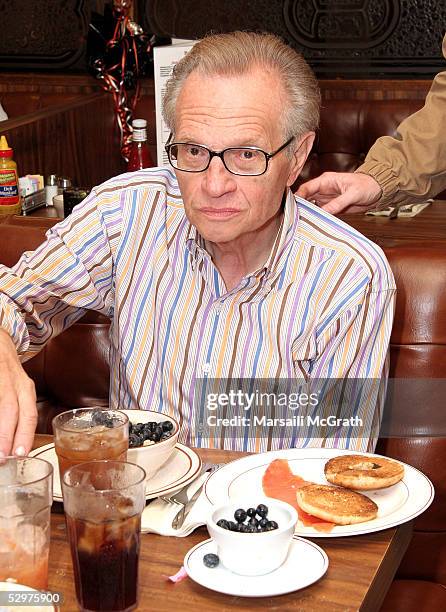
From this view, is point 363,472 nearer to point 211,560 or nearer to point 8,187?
point 211,560

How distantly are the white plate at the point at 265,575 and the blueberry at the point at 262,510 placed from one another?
0.07 metres

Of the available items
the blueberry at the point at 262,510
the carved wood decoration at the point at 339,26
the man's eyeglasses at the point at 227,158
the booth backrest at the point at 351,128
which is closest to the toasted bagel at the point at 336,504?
the blueberry at the point at 262,510

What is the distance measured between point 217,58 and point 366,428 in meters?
0.75

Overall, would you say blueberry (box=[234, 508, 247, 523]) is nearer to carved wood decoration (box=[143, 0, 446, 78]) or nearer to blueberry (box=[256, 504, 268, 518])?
blueberry (box=[256, 504, 268, 518])

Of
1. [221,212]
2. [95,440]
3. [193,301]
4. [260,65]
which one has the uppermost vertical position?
[260,65]

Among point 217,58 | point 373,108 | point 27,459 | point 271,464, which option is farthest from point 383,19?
point 27,459

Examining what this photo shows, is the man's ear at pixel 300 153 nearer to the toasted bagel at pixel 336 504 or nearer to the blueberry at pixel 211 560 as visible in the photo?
the toasted bagel at pixel 336 504

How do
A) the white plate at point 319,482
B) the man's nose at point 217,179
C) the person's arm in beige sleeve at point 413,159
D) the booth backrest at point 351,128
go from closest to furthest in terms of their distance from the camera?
the white plate at point 319,482 < the man's nose at point 217,179 < the person's arm in beige sleeve at point 413,159 < the booth backrest at point 351,128

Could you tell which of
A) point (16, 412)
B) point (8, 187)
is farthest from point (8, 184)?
point (16, 412)

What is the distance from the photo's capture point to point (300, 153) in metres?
1.85

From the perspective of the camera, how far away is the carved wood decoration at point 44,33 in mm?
5035

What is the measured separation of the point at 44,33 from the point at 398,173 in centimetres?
333

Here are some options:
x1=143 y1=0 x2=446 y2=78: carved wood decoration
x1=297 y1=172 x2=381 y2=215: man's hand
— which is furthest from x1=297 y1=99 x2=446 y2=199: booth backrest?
x1=297 y1=172 x2=381 y2=215: man's hand

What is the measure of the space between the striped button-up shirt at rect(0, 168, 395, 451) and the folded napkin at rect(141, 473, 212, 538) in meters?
0.52
